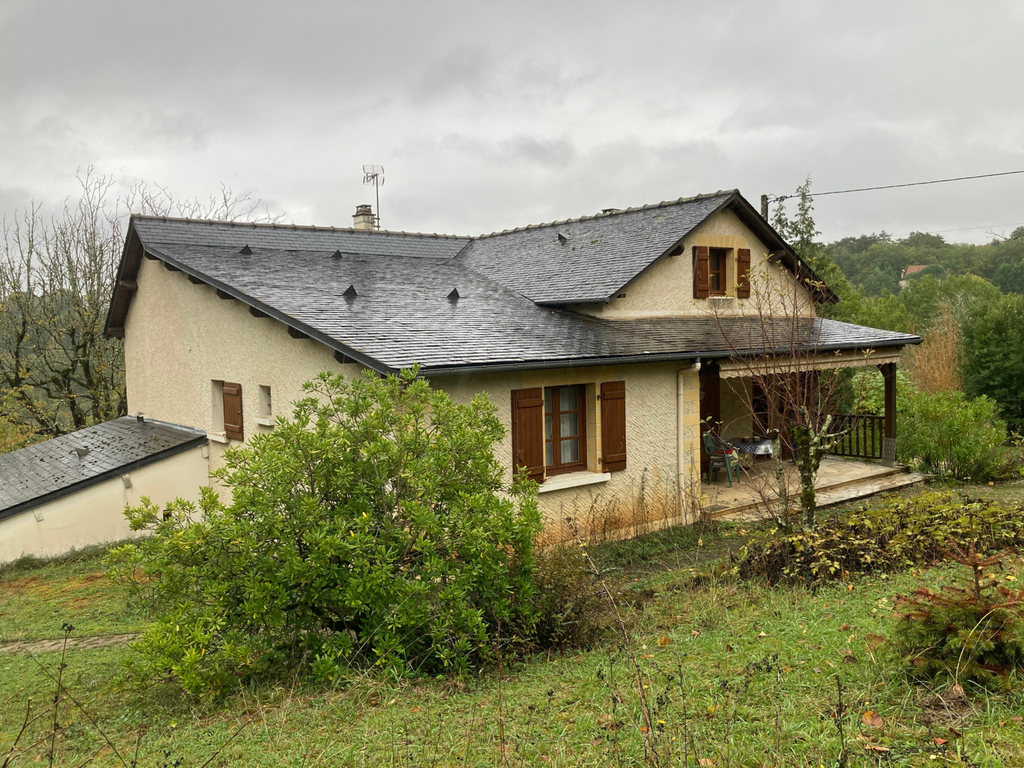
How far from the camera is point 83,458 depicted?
13.1 metres

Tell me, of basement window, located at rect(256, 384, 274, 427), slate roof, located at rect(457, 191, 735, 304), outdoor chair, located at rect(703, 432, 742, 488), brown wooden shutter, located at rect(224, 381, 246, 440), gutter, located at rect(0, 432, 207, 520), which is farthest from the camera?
outdoor chair, located at rect(703, 432, 742, 488)

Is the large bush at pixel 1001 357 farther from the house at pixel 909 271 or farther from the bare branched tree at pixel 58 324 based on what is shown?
the house at pixel 909 271

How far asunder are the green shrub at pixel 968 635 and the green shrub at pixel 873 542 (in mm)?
2779

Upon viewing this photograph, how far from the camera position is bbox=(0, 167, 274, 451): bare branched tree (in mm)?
19203

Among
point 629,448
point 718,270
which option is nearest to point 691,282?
point 718,270

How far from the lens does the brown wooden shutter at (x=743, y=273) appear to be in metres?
14.4

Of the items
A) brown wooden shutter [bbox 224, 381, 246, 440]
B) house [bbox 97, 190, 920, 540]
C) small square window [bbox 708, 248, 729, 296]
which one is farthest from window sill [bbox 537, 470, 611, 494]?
small square window [bbox 708, 248, 729, 296]

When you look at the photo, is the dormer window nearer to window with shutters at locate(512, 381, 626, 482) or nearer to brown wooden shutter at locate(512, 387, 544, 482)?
window with shutters at locate(512, 381, 626, 482)

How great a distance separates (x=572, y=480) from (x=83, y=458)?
8754 millimetres

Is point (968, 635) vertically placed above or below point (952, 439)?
above

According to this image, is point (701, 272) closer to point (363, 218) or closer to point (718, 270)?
point (718, 270)

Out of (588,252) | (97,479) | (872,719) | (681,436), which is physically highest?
(588,252)

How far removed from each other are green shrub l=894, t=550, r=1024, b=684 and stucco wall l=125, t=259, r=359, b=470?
23.1ft

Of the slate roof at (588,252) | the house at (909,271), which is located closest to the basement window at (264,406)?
the slate roof at (588,252)
